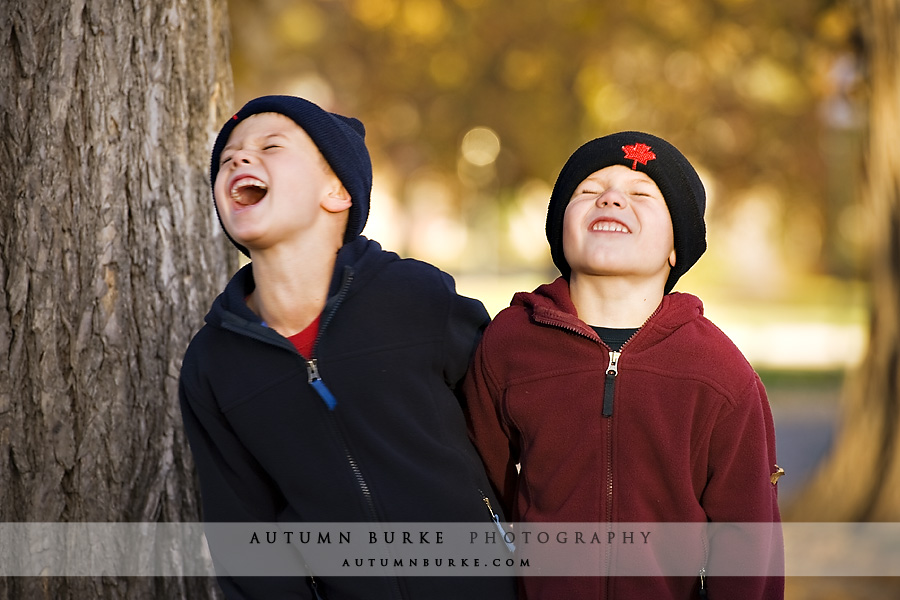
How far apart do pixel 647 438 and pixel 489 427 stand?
46cm

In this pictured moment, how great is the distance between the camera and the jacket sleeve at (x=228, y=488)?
265cm

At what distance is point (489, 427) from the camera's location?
2.70 metres

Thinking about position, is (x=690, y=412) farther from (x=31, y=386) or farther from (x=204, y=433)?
(x=31, y=386)

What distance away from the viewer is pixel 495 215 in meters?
34.2

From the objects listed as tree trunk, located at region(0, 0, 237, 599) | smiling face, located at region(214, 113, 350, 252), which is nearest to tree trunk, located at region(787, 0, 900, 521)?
tree trunk, located at region(0, 0, 237, 599)

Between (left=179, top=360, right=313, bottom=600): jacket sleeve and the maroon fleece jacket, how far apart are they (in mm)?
701

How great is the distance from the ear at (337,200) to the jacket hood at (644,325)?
585 mm

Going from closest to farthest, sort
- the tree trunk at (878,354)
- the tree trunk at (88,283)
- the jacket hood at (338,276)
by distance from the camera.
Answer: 1. the jacket hood at (338,276)
2. the tree trunk at (88,283)
3. the tree trunk at (878,354)

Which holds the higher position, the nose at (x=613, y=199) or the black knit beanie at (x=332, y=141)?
the black knit beanie at (x=332, y=141)

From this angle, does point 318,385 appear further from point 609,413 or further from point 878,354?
point 878,354

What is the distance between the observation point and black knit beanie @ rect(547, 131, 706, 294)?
2572 millimetres

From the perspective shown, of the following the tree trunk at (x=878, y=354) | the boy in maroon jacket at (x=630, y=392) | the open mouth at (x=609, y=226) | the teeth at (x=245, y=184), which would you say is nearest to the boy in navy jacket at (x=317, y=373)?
the teeth at (x=245, y=184)

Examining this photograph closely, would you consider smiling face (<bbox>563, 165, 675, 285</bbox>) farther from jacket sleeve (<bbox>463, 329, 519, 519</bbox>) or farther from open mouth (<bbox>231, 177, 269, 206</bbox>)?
open mouth (<bbox>231, 177, 269, 206</bbox>)

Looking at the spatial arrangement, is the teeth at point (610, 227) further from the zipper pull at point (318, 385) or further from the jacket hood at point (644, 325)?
the zipper pull at point (318, 385)
